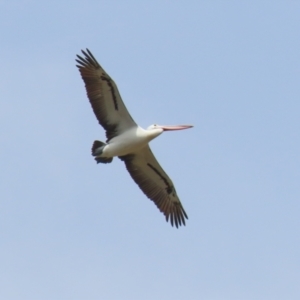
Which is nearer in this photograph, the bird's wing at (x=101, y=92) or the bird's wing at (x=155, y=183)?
the bird's wing at (x=101, y=92)

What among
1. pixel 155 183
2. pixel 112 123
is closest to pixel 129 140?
pixel 112 123

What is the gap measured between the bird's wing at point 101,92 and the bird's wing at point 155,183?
49.6 inches

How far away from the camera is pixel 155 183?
3067 centimetres

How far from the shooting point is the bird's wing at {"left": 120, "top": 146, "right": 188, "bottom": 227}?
98.6ft

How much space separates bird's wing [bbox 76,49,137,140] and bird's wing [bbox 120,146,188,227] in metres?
1.26

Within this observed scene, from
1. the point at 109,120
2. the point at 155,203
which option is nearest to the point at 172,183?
the point at 155,203

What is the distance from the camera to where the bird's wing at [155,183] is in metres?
30.0

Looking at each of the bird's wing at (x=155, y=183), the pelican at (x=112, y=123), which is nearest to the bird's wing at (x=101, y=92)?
the pelican at (x=112, y=123)

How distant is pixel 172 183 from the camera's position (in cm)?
3073

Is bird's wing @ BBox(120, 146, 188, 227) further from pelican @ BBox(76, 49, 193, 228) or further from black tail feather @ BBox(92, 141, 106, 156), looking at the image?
black tail feather @ BBox(92, 141, 106, 156)

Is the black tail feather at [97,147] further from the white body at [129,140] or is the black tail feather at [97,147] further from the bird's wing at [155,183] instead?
the bird's wing at [155,183]

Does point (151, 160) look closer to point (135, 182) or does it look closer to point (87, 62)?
point (135, 182)

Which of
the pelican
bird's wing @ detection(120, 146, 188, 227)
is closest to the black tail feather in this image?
the pelican

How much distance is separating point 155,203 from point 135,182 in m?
0.87
